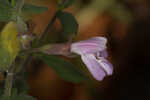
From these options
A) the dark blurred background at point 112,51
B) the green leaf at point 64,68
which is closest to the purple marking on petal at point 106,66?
the green leaf at point 64,68

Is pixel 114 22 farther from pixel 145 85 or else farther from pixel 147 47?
pixel 145 85

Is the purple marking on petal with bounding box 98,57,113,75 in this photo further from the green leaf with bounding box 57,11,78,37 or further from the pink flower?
the green leaf with bounding box 57,11,78,37

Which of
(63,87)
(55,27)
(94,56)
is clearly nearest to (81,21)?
(55,27)

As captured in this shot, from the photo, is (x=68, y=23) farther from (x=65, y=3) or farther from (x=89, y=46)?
(x=89, y=46)


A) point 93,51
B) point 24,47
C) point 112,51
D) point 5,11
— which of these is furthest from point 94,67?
point 112,51

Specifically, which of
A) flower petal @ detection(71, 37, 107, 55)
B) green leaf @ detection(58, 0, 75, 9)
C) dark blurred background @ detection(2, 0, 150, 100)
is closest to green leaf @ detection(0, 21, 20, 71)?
flower petal @ detection(71, 37, 107, 55)
